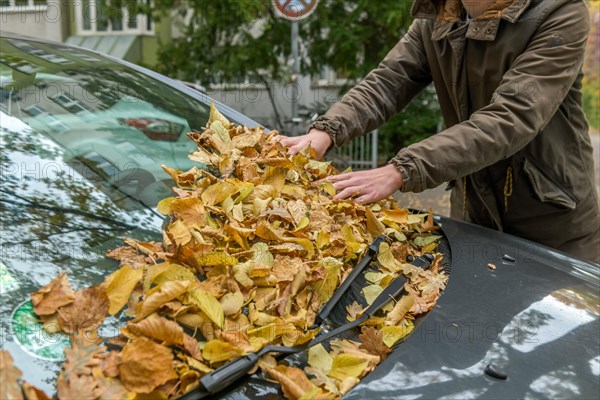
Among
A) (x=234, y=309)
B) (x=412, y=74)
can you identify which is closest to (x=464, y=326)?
(x=234, y=309)

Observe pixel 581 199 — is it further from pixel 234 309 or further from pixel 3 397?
pixel 3 397

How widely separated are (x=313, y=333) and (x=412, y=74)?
152cm

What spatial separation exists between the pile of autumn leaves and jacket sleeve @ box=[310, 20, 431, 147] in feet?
1.47

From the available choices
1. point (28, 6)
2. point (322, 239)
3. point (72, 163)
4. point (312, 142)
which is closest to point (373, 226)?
point (322, 239)

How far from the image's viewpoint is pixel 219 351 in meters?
1.19

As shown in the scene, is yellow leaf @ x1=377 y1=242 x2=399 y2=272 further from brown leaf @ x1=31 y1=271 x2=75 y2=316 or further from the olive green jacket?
brown leaf @ x1=31 y1=271 x2=75 y2=316

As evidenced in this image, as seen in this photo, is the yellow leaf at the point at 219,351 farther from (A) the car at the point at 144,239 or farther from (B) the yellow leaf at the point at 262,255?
(B) the yellow leaf at the point at 262,255

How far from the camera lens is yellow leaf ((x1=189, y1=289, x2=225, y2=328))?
1.26 meters

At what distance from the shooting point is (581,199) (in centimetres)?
235

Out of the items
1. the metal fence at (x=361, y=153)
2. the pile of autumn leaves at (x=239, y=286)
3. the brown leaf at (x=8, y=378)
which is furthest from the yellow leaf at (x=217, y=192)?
the metal fence at (x=361, y=153)

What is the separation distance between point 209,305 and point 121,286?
0.61ft

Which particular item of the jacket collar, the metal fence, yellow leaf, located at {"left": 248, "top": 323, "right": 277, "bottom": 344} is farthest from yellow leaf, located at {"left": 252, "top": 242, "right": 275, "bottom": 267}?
the metal fence

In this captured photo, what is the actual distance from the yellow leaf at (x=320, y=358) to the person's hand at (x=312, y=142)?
2.97ft

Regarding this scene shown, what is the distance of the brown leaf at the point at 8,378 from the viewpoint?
3.38 feet
